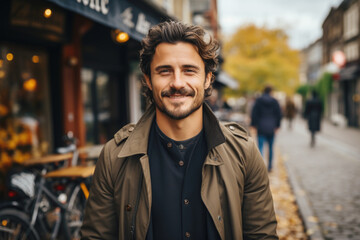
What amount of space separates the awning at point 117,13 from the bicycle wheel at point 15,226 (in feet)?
6.33

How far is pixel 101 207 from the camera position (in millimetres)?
1788

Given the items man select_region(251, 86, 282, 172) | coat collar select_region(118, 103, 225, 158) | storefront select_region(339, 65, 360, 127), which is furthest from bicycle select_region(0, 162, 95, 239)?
storefront select_region(339, 65, 360, 127)

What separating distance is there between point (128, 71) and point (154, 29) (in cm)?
763

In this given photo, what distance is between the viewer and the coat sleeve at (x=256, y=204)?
179cm

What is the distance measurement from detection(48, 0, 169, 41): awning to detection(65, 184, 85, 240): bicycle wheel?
1964mm

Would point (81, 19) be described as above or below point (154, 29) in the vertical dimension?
above

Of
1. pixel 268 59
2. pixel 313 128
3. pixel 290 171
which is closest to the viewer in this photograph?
pixel 290 171

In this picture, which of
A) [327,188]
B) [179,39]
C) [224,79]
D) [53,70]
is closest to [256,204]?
[179,39]

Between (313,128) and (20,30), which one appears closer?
(20,30)

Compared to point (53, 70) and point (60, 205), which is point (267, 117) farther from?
point (60, 205)

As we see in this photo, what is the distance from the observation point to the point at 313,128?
12.6m

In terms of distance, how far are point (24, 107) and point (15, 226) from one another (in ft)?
14.5

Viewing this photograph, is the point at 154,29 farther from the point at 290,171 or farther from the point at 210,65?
the point at 290,171

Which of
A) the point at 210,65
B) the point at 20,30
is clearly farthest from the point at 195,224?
the point at 20,30
